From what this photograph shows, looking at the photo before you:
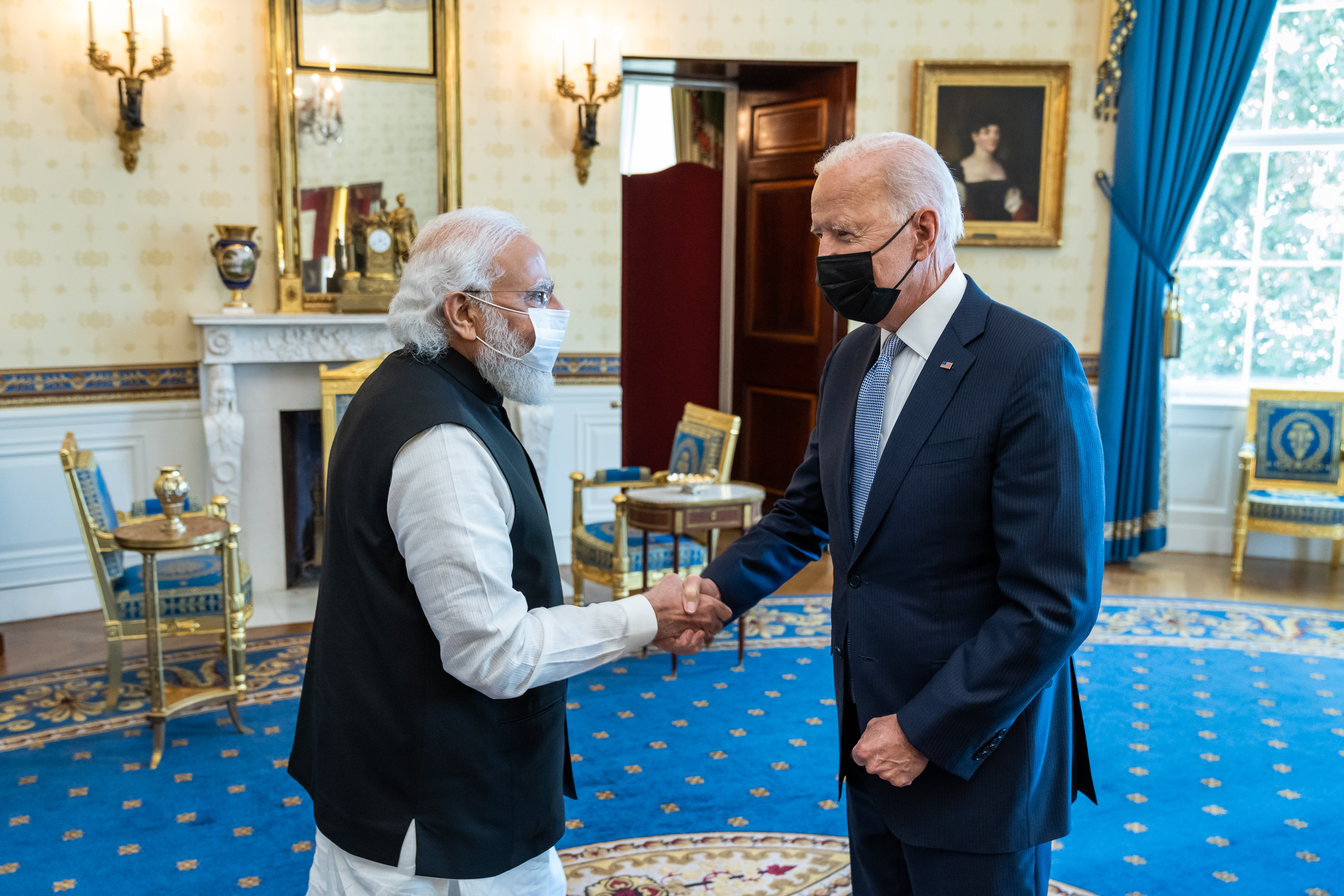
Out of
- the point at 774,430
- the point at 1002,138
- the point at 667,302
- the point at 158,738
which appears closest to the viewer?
the point at 158,738

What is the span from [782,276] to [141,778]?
4497mm

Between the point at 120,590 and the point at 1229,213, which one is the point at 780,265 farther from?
the point at 120,590

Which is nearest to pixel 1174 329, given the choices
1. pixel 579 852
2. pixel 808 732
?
pixel 808 732

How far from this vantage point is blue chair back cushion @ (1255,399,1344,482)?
5770 millimetres

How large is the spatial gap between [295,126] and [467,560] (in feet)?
14.5

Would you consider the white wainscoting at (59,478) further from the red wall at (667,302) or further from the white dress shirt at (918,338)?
the white dress shirt at (918,338)

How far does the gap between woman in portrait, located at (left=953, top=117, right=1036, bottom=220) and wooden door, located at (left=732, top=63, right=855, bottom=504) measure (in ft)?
2.35

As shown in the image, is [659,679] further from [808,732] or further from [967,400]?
[967,400]

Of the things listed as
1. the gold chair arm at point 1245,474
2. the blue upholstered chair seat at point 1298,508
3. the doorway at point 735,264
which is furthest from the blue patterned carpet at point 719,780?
the doorway at point 735,264

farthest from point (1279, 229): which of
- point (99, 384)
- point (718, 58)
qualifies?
point (99, 384)

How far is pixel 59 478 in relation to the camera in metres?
4.98

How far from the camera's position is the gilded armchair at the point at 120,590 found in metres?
3.60

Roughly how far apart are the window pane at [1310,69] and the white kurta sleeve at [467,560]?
6.25 meters

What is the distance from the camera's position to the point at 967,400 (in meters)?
1.48
